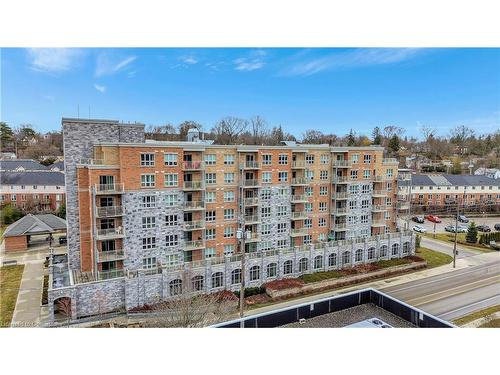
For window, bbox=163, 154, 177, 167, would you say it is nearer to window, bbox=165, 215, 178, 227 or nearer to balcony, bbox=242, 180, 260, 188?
window, bbox=165, 215, 178, 227

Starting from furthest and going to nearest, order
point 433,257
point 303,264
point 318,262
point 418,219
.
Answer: point 418,219 → point 433,257 → point 318,262 → point 303,264

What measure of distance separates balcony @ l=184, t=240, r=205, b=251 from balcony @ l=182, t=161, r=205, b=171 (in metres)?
5.02

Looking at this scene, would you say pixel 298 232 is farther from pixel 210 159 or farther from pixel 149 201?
pixel 149 201

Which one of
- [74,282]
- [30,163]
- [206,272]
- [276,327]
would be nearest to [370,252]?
[206,272]

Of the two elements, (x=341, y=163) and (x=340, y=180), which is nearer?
(x=341, y=163)

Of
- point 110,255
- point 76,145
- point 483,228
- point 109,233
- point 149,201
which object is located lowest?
point 483,228

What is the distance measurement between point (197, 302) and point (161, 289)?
5614 millimetres

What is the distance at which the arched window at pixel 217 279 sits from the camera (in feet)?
73.0

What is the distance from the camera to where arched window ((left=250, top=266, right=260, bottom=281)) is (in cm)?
2364

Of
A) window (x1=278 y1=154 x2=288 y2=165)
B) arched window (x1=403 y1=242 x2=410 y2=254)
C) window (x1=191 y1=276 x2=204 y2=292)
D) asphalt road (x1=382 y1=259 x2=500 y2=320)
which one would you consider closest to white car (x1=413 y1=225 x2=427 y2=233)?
arched window (x1=403 y1=242 x2=410 y2=254)

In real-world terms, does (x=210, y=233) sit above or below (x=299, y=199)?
below

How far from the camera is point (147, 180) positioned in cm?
2167

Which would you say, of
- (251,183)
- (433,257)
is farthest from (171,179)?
(433,257)

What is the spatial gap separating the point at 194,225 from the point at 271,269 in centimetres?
641
